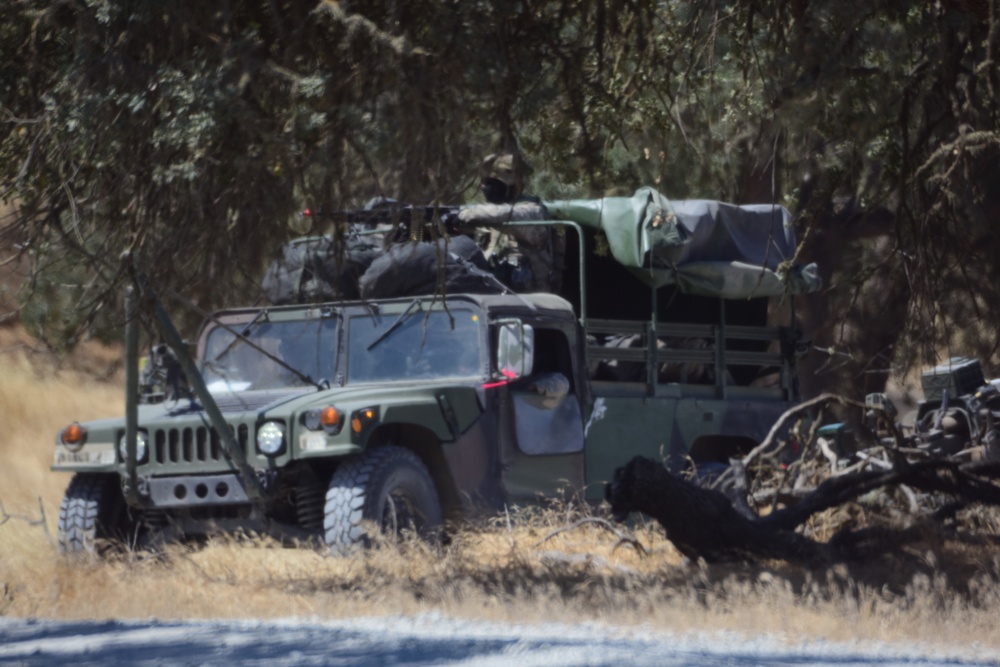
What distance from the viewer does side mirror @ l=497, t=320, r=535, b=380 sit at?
354 inches

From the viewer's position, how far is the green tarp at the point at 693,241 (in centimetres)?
1014

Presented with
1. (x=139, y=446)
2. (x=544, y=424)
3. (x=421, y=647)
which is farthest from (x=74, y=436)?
(x=421, y=647)

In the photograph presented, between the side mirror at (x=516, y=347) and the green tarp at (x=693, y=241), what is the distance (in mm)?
1141

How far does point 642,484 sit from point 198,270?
8.10ft

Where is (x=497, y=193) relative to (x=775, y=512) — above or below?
above

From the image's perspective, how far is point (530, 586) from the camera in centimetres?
758

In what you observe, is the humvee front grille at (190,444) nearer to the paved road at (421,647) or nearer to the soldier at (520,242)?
the paved road at (421,647)

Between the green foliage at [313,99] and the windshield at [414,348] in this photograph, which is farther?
the windshield at [414,348]

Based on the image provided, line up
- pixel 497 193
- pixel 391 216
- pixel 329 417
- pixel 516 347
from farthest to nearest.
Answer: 1. pixel 497 193
2. pixel 516 347
3. pixel 329 417
4. pixel 391 216

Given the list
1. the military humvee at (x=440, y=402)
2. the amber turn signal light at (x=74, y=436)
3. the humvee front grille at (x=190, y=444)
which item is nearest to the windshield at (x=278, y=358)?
the military humvee at (x=440, y=402)

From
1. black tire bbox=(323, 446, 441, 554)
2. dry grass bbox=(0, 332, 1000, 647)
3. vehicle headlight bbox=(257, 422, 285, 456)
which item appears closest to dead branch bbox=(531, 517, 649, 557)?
dry grass bbox=(0, 332, 1000, 647)

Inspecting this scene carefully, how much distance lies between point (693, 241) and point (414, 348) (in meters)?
2.37

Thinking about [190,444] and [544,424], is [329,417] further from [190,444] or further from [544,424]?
[544,424]

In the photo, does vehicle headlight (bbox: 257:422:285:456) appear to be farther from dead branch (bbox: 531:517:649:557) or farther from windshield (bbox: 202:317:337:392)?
dead branch (bbox: 531:517:649:557)
